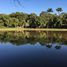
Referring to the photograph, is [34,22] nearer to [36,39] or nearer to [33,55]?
[36,39]

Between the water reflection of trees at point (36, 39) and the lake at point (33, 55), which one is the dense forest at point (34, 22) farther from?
the lake at point (33, 55)

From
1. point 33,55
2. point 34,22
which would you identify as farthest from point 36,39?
point 34,22

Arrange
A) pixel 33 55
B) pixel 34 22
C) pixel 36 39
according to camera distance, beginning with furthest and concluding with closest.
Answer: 1. pixel 34 22
2. pixel 36 39
3. pixel 33 55

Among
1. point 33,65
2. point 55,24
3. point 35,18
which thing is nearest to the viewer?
point 33,65

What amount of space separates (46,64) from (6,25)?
67.4 meters

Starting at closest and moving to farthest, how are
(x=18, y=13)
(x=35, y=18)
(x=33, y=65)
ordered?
1. (x=33, y=65)
2. (x=35, y=18)
3. (x=18, y=13)

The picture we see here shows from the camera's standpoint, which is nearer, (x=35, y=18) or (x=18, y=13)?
(x=35, y=18)

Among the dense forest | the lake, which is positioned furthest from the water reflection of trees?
the dense forest

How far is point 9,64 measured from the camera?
13.1m

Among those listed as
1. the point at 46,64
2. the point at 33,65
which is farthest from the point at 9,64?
the point at 46,64

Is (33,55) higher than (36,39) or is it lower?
higher

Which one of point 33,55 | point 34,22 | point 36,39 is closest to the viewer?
point 33,55

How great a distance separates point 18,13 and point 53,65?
274 ft

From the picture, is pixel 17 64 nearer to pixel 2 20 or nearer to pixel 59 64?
pixel 59 64
